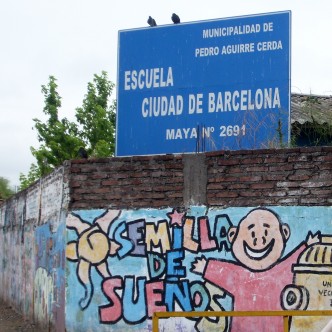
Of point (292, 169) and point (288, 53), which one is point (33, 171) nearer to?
point (288, 53)

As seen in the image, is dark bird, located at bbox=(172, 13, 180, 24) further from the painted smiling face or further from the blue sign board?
the painted smiling face

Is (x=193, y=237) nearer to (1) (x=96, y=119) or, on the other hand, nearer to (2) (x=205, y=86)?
(2) (x=205, y=86)

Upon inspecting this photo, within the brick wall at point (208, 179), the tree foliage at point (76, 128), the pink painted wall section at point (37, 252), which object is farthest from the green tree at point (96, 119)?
the brick wall at point (208, 179)

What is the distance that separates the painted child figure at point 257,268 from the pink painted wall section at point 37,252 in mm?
2508

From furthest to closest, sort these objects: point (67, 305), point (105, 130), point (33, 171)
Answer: point (33, 171) → point (105, 130) → point (67, 305)

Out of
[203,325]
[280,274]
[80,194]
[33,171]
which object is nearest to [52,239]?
[80,194]

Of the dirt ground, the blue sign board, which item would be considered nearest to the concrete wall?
the blue sign board

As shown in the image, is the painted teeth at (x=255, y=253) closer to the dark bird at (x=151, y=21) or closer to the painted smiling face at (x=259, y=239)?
the painted smiling face at (x=259, y=239)

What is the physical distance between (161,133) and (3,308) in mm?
7703

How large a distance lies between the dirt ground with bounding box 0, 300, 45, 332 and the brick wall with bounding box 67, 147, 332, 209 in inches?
135

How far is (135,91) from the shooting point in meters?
11.8

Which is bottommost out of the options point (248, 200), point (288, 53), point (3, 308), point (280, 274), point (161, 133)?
point (3, 308)

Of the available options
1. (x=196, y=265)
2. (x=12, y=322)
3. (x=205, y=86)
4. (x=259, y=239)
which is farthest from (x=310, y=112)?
(x=12, y=322)

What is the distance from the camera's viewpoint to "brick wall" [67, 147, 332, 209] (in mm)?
8727
